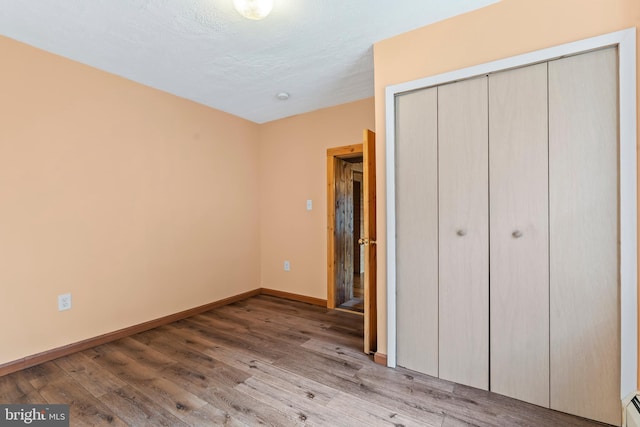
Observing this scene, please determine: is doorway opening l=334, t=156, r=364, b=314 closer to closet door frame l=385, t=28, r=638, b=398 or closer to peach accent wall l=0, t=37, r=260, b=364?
peach accent wall l=0, t=37, r=260, b=364

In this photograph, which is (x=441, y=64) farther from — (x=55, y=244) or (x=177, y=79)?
(x=55, y=244)

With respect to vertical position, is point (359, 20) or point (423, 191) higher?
point (359, 20)

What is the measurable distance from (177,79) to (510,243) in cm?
309

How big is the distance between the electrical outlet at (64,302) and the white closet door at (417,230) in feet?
8.71

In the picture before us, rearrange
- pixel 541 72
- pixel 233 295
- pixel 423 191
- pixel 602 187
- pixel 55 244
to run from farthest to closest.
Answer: pixel 233 295 → pixel 55 244 → pixel 423 191 → pixel 541 72 → pixel 602 187

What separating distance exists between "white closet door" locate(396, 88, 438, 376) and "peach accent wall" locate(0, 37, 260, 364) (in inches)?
92.8

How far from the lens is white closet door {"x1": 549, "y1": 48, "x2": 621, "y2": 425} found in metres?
1.49

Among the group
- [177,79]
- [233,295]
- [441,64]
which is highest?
[177,79]

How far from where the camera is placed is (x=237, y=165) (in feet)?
12.4

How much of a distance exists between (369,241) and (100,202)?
2.40m

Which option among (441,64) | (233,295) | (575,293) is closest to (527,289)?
(575,293)

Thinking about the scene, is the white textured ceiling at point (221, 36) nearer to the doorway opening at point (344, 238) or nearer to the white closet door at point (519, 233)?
the white closet door at point (519, 233)

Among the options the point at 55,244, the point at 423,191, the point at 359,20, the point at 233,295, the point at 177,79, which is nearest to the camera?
the point at 359,20

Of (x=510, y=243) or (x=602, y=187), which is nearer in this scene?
(x=602, y=187)
